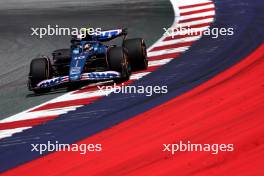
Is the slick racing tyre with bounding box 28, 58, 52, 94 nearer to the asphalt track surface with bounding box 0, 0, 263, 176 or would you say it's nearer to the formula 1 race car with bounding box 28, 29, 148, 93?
the formula 1 race car with bounding box 28, 29, 148, 93

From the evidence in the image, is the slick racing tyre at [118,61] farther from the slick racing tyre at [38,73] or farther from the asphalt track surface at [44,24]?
the slick racing tyre at [38,73]

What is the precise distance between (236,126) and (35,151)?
2660 millimetres

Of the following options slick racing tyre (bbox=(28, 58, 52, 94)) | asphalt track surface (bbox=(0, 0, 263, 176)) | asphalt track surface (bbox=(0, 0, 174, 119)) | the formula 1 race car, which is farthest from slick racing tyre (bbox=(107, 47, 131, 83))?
slick racing tyre (bbox=(28, 58, 52, 94))

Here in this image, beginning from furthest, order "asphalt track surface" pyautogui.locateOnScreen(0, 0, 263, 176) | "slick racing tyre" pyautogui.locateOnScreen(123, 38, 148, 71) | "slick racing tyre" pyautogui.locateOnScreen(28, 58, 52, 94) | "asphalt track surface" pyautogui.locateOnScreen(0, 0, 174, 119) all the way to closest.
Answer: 1. "slick racing tyre" pyautogui.locateOnScreen(123, 38, 148, 71)
2. "asphalt track surface" pyautogui.locateOnScreen(0, 0, 174, 119)
3. "slick racing tyre" pyautogui.locateOnScreen(28, 58, 52, 94)
4. "asphalt track surface" pyautogui.locateOnScreen(0, 0, 263, 176)

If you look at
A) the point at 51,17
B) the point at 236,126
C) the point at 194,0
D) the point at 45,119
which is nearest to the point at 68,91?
the point at 45,119

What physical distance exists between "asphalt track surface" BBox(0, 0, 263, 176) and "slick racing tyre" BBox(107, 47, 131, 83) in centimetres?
36

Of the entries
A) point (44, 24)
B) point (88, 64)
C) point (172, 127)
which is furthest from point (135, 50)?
point (44, 24)

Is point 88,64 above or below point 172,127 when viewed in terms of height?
above

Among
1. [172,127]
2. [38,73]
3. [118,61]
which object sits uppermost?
[118,61]

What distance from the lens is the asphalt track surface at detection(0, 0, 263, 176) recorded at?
9.14 metres

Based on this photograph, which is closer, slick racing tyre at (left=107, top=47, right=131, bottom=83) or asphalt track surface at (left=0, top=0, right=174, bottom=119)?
slick racing tyre at (left=107, top=47, right=131, bottom=83)

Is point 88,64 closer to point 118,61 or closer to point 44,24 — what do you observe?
point 118,61

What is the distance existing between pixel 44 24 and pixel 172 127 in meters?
11.1

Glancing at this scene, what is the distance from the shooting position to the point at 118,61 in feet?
43.6
